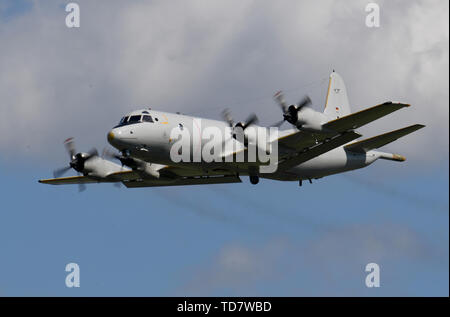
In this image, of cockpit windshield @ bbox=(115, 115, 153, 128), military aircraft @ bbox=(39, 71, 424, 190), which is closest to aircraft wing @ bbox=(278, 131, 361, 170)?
military aircraft @ bbox=(39, 71, 424, 190)

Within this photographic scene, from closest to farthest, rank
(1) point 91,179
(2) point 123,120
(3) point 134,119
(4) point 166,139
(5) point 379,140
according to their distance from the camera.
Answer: (4) point 166,139 < (3) point 134,119 < (2) point 123,120 < (5) point 379,140 < (1) point 91,179

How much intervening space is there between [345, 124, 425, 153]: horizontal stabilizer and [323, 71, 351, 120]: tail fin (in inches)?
130

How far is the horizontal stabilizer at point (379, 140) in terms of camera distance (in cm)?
3816

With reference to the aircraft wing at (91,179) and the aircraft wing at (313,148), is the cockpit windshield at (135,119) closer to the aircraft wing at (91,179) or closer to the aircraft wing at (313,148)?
the aircraft wing at (91,179)

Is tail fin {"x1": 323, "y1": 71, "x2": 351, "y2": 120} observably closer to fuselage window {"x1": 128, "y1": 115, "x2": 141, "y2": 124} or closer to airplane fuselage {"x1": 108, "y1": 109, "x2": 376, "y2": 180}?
airplane fuselage {"x1": 108, "y1": 109, "x2": 376, "y2": 180}

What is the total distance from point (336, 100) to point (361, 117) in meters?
9.65

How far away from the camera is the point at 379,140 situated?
134ft

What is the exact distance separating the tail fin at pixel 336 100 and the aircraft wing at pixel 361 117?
7.90m

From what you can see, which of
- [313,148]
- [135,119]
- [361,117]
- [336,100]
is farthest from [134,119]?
[336,100]

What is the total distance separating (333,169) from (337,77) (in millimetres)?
6821

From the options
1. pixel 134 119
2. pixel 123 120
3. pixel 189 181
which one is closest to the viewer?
pixel 134 119

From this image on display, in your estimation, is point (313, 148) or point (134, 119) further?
point (313, 148)

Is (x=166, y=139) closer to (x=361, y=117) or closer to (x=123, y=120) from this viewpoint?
(x=123, y=120)
